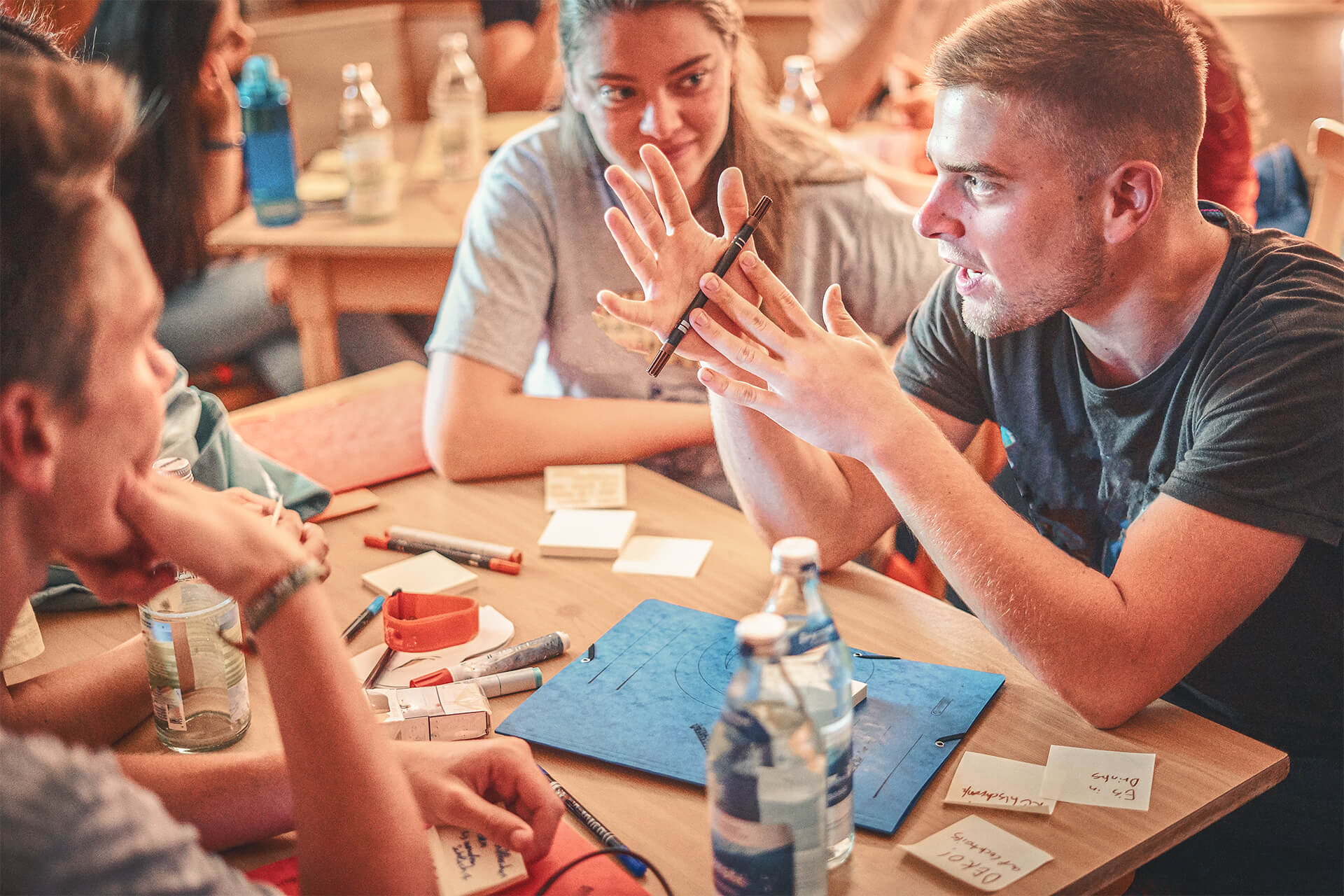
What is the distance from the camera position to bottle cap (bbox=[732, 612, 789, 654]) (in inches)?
27.9

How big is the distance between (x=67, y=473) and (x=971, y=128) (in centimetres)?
95

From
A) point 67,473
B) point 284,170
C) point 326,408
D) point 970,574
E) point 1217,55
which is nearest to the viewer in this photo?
point 67,473

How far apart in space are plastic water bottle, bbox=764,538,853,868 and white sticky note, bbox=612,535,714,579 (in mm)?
461

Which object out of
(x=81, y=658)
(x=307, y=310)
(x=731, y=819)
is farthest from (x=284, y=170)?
(x=731, y=819)

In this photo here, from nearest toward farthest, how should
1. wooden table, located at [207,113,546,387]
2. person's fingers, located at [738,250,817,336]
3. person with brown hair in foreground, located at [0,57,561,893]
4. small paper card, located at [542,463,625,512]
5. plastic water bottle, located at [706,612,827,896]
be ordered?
1. person with brown hair in foreground, located at [0,57,561,893]
2. plastic water bottle, located at [706,612,827,896]
3. person's fingers, located at [738,250,817,336]
4. small paper card, located at [542,463,625,512]
5. wooden table, located at [207,113,546,387]

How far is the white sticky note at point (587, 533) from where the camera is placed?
1357 mm

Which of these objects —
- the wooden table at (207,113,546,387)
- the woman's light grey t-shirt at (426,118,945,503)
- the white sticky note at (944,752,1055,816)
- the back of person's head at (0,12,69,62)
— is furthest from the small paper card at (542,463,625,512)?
the wooden table at (207,113,546,387)

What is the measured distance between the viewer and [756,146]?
183 cm

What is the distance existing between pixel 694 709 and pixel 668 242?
0.53 meters

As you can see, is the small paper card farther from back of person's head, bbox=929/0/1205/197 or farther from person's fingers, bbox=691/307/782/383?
back of person's head, bbox=929/0/1205/197

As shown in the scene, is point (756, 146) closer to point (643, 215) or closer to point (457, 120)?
point (643, 215)

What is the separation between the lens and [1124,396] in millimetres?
1281

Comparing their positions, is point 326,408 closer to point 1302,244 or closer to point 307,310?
point 307,310

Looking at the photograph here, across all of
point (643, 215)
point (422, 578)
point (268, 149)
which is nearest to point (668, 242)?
point (643, 215)
